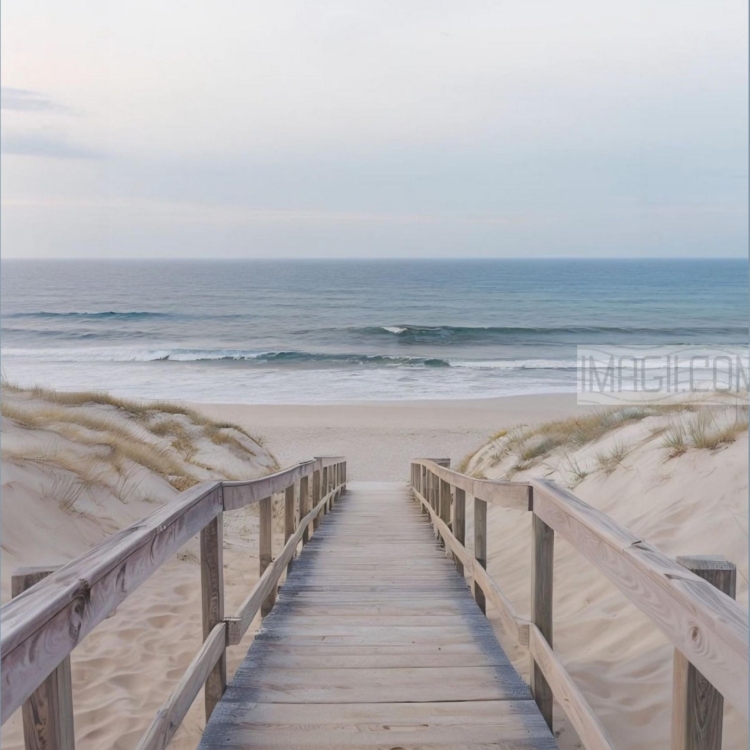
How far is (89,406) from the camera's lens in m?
13.4

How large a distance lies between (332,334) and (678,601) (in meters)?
41.3

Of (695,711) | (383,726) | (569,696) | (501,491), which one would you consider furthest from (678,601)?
(501,491)

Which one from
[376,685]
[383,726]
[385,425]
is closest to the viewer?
[383,726]

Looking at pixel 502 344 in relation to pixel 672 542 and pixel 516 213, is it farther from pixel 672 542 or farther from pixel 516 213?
pixel 516 213

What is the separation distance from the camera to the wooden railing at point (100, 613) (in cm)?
146

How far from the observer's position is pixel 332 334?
42781 mm

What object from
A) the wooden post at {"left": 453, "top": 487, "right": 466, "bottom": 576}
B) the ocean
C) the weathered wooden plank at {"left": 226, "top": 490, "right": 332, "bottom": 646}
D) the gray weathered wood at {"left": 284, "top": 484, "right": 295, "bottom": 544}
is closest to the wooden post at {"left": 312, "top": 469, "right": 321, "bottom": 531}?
the gray weathered wood at {"left": 284, "top": 484, "right": 295, "bottom": 544}

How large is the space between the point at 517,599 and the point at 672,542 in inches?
48.6

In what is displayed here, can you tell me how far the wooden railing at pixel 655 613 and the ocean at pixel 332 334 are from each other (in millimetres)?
22668

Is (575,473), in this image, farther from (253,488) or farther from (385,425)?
(385,425)

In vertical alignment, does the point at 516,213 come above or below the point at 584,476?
above

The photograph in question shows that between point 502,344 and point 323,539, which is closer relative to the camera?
A: point 323,539

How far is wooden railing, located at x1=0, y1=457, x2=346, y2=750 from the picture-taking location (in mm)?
1456

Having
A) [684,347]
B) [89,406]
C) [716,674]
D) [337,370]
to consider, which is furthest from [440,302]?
[716,674]
